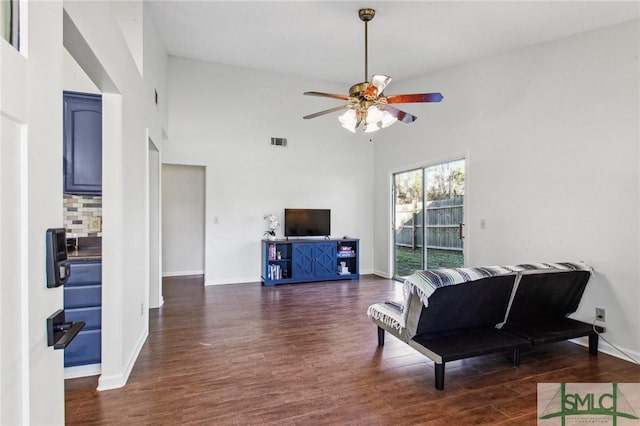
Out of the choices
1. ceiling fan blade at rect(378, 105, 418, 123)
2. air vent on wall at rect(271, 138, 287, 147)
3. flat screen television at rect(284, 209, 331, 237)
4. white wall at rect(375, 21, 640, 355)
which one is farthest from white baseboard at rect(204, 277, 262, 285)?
ceiling fan blade at rect(378, 105, 418, 123)

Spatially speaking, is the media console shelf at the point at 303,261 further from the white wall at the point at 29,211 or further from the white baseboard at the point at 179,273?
the white wall at the point at 29,211

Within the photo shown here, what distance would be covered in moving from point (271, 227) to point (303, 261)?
0.86 m

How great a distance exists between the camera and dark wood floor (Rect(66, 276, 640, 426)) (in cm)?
209

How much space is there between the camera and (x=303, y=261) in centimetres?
594

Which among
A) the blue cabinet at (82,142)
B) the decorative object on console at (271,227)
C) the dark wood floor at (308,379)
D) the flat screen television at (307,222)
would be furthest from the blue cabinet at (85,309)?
the flat screen television at (307,222)

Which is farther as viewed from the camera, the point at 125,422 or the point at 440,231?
the point at 440,231

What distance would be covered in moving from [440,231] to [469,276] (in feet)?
9.90

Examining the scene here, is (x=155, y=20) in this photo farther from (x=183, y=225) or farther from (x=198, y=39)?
(x=183, y=225)

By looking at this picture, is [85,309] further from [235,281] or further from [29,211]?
[235,281]

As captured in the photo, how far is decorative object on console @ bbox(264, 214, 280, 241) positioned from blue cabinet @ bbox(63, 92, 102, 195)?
11.2 ft

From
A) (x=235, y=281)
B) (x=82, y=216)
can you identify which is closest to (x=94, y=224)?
(x=82, y=216)

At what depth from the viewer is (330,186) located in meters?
6.61

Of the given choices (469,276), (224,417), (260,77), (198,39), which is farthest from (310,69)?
(224,417)

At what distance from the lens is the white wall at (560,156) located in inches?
117
